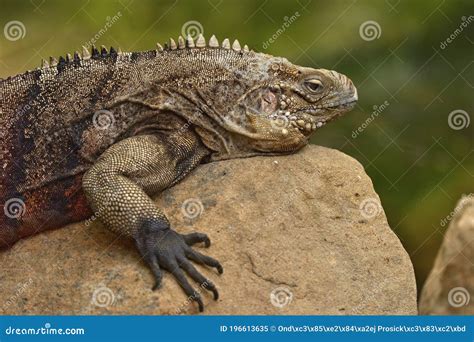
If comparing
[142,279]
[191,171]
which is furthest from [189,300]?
[191,171]

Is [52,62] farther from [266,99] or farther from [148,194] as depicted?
[266,99]

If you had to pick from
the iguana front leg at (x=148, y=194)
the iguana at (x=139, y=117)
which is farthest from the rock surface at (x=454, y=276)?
the iguana front leg at (x=148, y=194)

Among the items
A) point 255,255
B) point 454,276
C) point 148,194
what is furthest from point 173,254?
point 454,276

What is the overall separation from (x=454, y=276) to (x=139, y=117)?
3529 millimetres

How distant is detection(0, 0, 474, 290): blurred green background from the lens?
8594mm

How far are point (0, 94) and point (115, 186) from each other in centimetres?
147

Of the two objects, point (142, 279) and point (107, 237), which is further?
point (107, 237)

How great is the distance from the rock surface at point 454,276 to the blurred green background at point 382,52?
79cm

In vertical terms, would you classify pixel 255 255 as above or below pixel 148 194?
above

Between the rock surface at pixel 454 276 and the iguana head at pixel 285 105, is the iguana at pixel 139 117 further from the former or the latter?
the rock surface at pixel 454 276

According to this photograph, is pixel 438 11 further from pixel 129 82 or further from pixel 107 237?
pixel 107 237

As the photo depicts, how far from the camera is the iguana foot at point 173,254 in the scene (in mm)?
5320

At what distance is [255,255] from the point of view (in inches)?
224

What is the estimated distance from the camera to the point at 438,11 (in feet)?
28.4
